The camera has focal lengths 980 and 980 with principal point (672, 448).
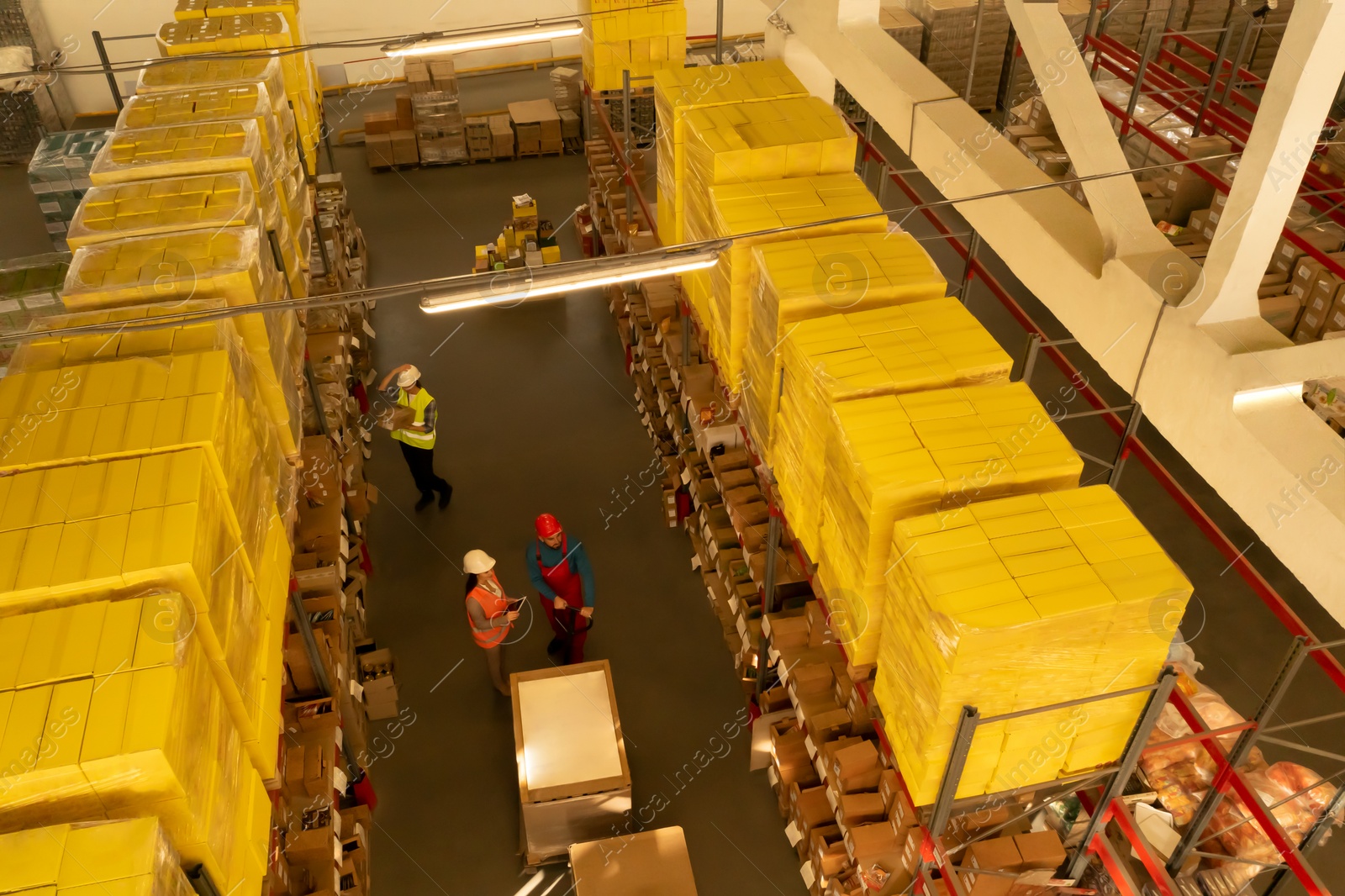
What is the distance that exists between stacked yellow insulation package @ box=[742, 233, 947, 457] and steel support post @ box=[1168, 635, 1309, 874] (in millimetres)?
2588

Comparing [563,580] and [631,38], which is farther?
[631,38]

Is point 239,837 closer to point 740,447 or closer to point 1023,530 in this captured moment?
point 1023,530

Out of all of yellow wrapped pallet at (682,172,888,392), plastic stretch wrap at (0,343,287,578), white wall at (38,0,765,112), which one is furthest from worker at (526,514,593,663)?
white wall at (38,0,765,112)

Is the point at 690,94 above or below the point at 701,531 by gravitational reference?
above

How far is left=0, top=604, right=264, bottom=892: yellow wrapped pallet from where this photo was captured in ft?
11.1

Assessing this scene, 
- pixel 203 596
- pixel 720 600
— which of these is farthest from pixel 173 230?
pixel 720 600

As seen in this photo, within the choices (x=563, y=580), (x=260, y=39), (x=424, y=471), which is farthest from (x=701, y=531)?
(x=260, y=39)

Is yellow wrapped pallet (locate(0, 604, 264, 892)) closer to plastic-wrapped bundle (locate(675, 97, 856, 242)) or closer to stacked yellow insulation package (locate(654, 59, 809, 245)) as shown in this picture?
plastic-wrapped bundle (locate(675, 97, 856, 242))

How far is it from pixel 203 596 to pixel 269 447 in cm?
200

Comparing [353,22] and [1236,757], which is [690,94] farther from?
[353,22]

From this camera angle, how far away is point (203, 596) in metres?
3.99

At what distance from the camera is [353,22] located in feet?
57.3

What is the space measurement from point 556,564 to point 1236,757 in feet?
14.4

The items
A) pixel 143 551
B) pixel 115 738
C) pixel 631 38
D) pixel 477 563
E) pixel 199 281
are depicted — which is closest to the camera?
pixel 115 738
